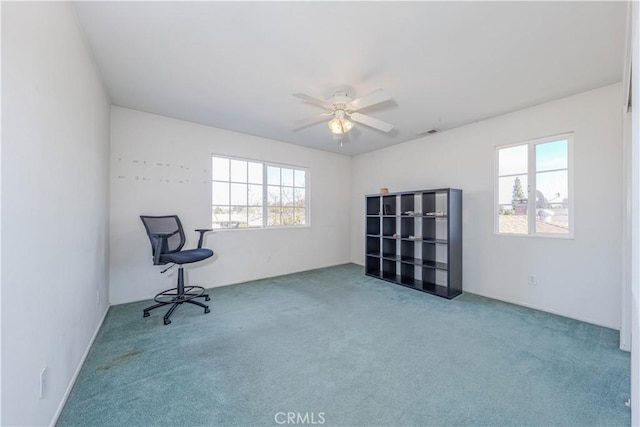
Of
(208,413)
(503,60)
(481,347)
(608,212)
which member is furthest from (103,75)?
(608,212)

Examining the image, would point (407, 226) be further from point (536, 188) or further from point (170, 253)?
point (170, 253)

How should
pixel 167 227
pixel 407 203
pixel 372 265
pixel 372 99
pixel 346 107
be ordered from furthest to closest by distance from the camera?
pixel 372 265, pixel 407 203, pixel 167 227, pixel 346 107, pixel 372 99

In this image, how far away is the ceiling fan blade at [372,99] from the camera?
2139 mm

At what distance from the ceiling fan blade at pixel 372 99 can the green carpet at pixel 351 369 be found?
7.16 ft

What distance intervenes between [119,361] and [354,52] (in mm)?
3100

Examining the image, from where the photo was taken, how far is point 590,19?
1.69 metres

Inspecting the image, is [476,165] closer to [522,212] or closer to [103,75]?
[522,212]

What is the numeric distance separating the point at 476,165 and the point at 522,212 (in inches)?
33.9

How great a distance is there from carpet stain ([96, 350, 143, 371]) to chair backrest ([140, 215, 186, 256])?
1.11m

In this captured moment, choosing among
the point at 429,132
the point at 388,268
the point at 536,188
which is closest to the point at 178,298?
the point at 388,268

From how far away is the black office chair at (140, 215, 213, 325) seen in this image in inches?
108

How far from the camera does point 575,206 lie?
2770 mm

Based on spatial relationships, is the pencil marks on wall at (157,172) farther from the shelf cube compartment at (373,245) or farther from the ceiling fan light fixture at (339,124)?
the shelf cube compartment at (373,245)

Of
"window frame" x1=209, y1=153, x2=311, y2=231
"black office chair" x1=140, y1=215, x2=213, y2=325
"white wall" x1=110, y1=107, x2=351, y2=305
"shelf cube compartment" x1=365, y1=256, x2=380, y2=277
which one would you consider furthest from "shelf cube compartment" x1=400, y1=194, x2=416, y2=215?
"black office chair" x1=140, y1=215, x2=213, y2=325
